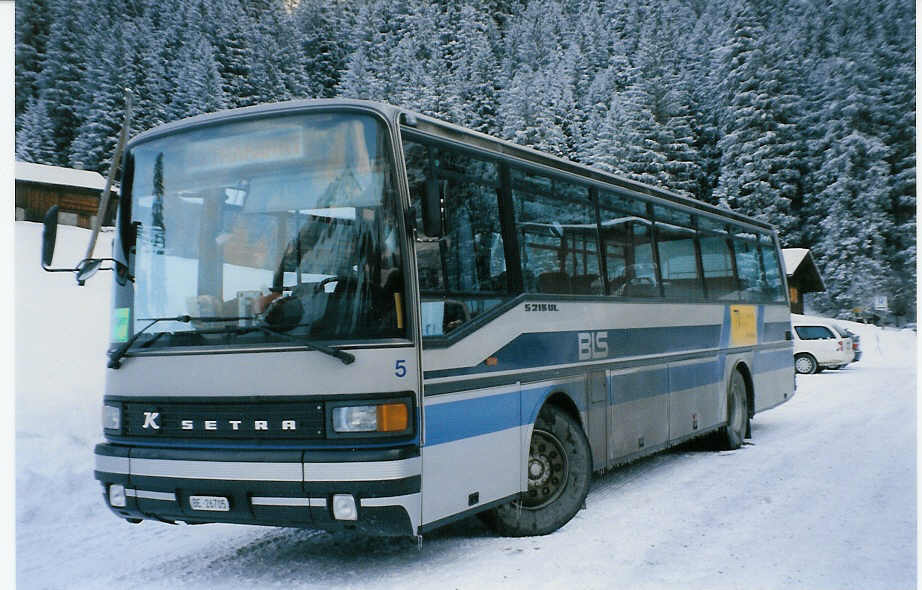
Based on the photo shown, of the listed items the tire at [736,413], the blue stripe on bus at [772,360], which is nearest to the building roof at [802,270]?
the blue stripe on bus at [772,360]

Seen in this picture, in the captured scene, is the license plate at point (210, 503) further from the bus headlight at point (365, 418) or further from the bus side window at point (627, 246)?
the bus side window at point (627, 246)

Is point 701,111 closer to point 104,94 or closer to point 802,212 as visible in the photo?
point 802,212

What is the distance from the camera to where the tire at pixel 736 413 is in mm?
10000

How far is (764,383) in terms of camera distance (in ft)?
37.3

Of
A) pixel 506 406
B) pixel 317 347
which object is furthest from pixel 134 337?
pixel 506 406

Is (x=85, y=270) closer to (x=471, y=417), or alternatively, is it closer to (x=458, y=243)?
(x=458, y=243)

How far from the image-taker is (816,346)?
22000mm

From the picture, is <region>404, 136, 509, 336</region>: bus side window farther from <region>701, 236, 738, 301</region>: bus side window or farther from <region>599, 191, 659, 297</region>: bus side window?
<region>701, 236, 738, 301</region>: bus side window

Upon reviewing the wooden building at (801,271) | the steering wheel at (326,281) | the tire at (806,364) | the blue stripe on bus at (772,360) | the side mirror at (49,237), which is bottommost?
the tire at (806,364)

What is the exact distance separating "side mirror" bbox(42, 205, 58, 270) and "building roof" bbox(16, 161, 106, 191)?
329 cm

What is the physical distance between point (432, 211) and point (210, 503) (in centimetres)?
210

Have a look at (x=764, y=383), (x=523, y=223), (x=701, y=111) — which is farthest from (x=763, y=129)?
(x=523, y=223)

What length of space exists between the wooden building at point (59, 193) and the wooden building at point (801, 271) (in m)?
8.63

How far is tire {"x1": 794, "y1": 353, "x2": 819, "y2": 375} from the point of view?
2244 cm
